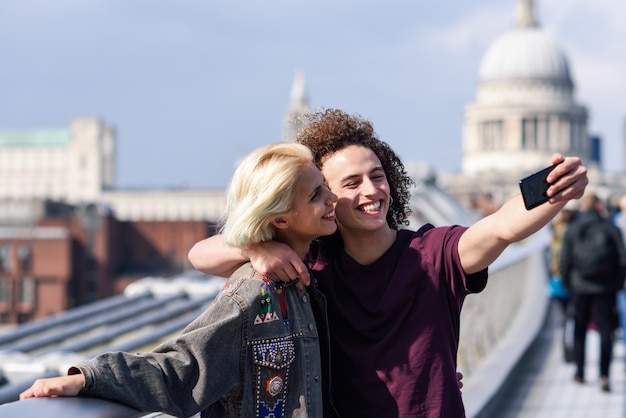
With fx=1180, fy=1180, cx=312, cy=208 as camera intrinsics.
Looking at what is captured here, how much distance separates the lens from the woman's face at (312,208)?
6.90ft

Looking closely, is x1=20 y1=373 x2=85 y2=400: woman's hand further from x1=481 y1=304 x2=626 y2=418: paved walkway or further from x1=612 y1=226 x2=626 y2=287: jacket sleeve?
x1=612 y1=226 x2=626 y2=287: jacket sleeve

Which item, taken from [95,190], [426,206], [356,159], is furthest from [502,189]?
[356,159]

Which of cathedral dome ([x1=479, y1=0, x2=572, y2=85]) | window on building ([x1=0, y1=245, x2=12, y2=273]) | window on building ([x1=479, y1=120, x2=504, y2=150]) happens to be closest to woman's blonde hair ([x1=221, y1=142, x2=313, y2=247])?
window on building ([x1=0, y1=245, x2=12, y2=273])

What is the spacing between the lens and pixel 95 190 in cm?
12731

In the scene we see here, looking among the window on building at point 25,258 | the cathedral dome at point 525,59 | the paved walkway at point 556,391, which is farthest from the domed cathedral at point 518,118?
the paved walkway at point 556,391

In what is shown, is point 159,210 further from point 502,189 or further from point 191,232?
point 191,232

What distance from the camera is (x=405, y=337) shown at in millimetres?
2217

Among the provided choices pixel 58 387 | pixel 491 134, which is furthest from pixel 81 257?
pixel 491 134

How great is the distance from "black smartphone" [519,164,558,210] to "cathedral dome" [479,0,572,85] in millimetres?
86664

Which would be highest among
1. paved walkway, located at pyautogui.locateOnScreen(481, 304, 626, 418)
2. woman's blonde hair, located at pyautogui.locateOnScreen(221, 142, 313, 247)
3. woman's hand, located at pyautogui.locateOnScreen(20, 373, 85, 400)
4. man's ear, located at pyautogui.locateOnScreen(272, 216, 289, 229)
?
woman's blonde hair, located at pyautogui.locateOnScreen(221, 142, 313, 247)

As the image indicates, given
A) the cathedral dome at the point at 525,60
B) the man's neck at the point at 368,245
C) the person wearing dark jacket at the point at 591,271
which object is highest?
the cathedral dome at the point at 525,60

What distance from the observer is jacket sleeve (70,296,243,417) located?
1917 mm

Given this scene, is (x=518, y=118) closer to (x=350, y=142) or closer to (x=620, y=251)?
(x=620, y=251)

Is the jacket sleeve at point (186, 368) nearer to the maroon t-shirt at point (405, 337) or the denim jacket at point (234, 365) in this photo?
the denim jacket at point (234, 365)
